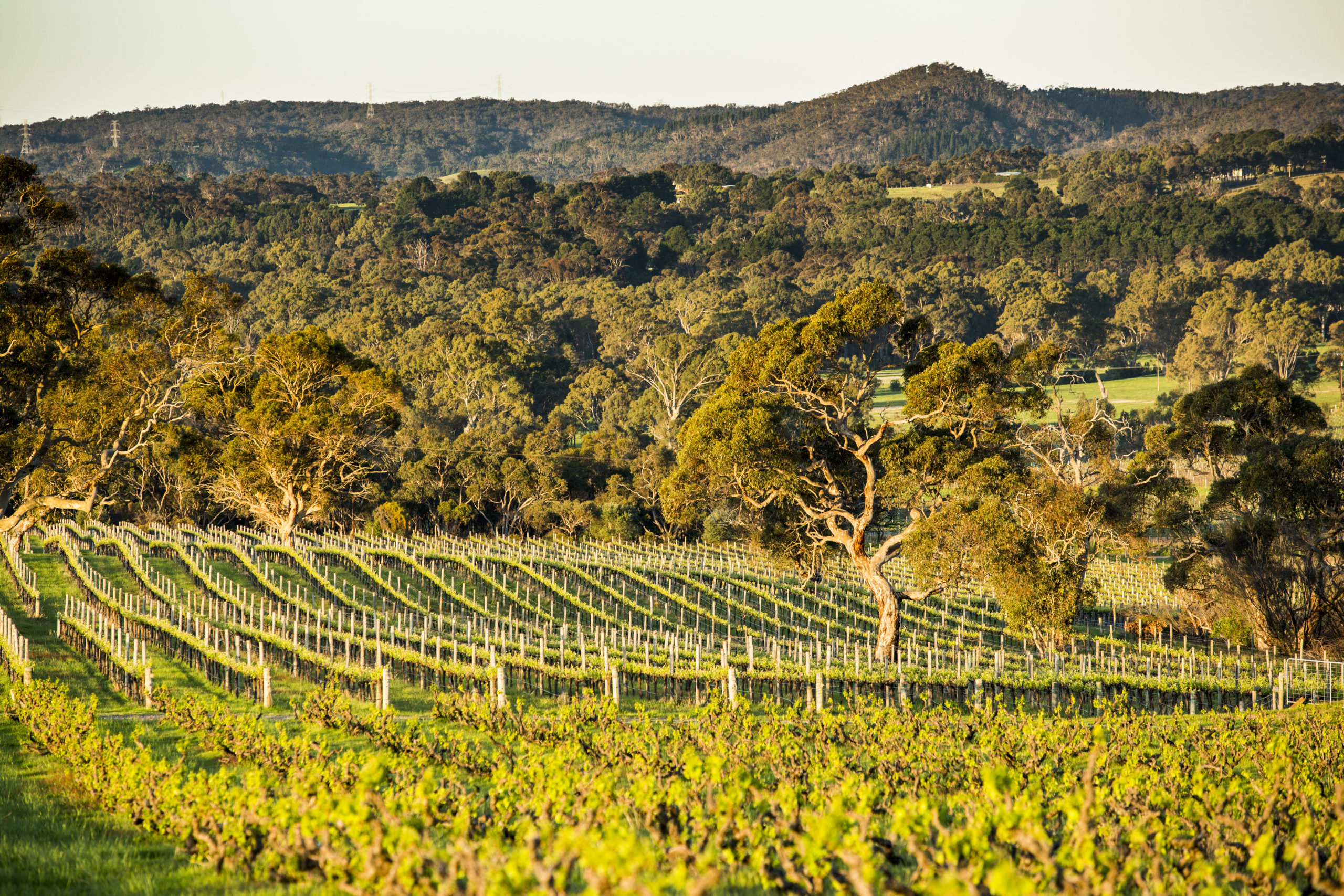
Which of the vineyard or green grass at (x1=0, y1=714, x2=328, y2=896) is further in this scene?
green grass at (x1=0, y1=714, x2=328, y2=896)

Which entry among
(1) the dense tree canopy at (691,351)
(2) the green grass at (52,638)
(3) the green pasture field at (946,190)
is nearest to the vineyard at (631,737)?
(2) the green grass at (52,638)

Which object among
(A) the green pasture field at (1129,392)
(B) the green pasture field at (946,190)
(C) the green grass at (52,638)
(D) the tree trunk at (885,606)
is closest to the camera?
(C) the green grass at (52,638)

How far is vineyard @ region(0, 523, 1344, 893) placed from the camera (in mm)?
7398

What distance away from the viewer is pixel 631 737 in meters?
12.4

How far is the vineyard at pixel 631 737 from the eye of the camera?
7.40 meters

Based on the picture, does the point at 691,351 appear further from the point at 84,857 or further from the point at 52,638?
the point at 84,857

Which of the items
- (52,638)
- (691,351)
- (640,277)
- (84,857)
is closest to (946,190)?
(640,277)

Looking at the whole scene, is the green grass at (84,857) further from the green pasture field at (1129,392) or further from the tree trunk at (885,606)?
the green pasture field at (1129,392)

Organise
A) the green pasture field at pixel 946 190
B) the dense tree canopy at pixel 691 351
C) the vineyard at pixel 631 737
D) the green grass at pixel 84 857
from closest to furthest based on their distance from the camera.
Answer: the vineyard at pixel 631 737
the green grass at pixel 84 857
the dense tree canopy at pixel 691 351
the green pasture field at pixel 946 190

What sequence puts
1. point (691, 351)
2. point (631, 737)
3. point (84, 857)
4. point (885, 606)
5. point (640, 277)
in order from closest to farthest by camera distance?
point (84, 857)
point (631, 737)
point (885, 606)
point (691, 351)
point (640, 277)

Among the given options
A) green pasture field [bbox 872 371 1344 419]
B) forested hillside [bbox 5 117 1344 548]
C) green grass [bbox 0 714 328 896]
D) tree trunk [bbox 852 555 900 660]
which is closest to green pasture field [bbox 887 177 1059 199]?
forested hillside [bbox 5 117 1344 548]

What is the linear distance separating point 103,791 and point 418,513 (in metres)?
45.0

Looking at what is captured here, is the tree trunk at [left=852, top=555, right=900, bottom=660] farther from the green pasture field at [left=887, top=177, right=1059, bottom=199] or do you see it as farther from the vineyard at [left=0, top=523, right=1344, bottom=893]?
the green pasture field at [left=887, top=177, right=1059, bottom=199]

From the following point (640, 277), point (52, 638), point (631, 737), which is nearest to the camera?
point (631, 737)
